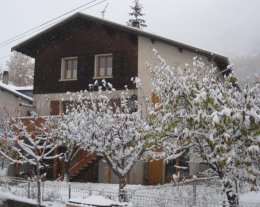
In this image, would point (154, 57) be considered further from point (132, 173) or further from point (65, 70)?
point (132, 173)

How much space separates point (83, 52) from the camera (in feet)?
81.6

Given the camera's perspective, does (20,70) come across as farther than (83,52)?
Yes

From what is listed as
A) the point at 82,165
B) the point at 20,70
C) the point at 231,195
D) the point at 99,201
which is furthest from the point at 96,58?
the point at 20,70

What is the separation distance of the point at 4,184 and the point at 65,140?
112 inches

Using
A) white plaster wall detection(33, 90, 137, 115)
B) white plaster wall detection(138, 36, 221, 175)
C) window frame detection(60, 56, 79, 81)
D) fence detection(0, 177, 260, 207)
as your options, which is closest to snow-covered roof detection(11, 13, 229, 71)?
white plaster wall detection(138, 36, 221, 175)

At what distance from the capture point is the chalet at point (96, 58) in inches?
869

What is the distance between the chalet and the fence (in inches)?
236

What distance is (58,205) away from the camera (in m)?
13.4

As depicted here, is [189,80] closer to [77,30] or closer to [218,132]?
[218,132]

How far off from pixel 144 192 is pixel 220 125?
20.2 feet

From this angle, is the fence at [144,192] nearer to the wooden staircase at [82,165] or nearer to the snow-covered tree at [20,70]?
the wooden staircase at [82,165]

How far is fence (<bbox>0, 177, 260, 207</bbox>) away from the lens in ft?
33.3

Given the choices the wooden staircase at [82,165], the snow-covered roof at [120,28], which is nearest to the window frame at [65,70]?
the snow-covered roof at [120,28]

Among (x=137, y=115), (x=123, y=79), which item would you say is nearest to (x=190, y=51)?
(x=123, y=79)
